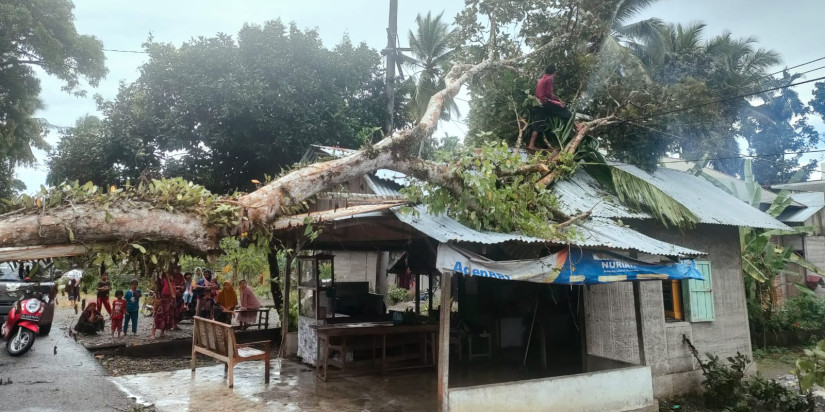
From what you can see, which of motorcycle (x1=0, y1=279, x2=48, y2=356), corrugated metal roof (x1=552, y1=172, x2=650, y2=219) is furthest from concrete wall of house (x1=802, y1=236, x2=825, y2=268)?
motorcycle (x1=0, y1=279, x2=48, y2=356)

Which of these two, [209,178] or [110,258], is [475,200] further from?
[209,178]

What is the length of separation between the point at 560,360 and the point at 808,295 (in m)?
9.36

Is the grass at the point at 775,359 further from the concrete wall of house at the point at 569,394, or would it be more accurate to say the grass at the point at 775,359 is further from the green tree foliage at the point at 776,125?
the green tree foliage at the point at 776,125

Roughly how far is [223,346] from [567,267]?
4.97m

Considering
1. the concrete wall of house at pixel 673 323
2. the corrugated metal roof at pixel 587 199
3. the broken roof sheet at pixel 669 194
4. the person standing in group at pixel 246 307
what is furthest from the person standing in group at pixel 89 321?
the concrete wall of house at pixel 673 323

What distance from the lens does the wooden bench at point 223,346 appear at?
712 centimetres

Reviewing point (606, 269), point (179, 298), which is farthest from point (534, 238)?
point (179, 298)

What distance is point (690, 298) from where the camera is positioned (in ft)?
30.3

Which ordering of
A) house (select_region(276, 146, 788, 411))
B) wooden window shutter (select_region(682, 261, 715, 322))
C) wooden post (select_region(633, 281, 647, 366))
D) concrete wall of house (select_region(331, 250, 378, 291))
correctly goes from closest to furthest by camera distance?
house (select_region(276, 146, 788, 411)) → wooden post (select_region(633, 281, 647, 366)) → wooden window shutter (select_region(682, 261, 715, 322)) → concrete wall of house (select_region(331, 250, 378, 291))

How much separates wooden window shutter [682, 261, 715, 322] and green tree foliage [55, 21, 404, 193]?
855 centimetres

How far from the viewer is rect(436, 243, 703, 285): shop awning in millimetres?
5574

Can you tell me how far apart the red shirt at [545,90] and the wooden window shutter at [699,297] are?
160 inches

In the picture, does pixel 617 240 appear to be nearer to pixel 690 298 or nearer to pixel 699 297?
pixel 690 298

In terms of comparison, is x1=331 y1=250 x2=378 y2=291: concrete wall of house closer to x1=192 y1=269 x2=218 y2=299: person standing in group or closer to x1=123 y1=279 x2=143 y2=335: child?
x1=192 y1=269 x2=218 y2=299: person standing in group
